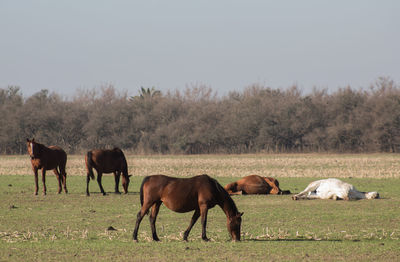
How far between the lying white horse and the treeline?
164ft

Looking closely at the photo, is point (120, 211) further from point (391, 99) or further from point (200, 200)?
point (391, 99)

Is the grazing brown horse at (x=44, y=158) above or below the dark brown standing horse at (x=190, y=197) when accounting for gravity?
above

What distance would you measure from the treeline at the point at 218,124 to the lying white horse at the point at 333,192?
164 ft

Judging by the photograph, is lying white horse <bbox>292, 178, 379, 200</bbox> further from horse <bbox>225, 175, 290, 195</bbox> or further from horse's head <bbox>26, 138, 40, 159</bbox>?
horse's head <bbox>26, 138, 40, 159</bbox>

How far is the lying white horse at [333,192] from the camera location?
1950 centimetres

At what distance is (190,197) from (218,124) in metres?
65.2

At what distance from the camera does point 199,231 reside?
13.6 metres

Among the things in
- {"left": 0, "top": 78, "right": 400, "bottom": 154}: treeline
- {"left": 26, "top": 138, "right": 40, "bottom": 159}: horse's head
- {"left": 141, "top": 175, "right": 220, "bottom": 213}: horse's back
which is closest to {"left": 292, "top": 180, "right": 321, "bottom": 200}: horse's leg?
{"left": 141, "top": 175, "right": 220, "bottom": 213}: horse's back

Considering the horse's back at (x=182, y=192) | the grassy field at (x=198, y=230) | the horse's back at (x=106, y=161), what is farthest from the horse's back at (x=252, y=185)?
the horse's back at (x=182, y=192)

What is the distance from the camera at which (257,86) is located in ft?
297

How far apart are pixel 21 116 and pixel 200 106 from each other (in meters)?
23.3

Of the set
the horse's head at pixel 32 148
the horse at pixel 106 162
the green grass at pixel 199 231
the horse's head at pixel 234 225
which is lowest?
the green grass at pixel 199 231

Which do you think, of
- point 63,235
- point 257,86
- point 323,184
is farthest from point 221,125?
point 63,235

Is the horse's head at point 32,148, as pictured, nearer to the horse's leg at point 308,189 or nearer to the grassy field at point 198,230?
the grassy field at point 198,230
